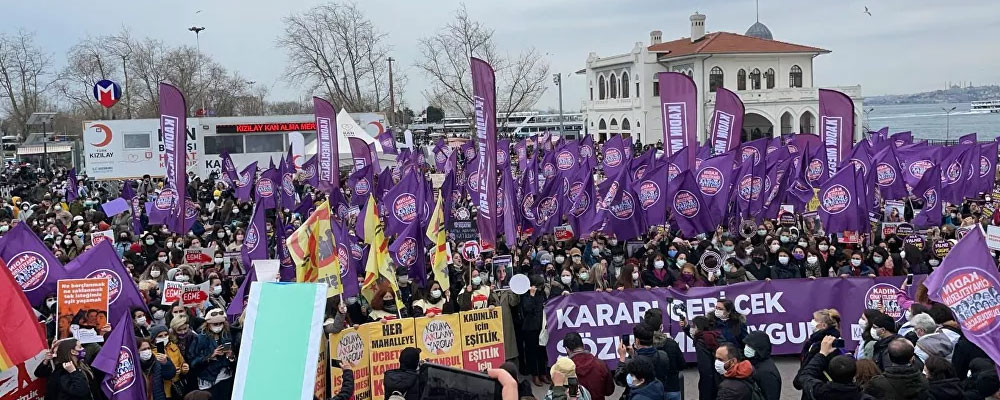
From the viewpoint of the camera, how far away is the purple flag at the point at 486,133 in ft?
39.5

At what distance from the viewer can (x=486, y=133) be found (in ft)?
40.1

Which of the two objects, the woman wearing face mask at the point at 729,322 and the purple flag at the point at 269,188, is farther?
the purple flag at the point at 269,188

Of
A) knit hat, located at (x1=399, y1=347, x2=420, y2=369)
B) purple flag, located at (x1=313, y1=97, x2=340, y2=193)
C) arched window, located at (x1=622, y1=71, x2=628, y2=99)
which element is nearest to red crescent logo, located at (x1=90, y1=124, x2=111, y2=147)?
purple flag, located at (x1=313, y1=97, x2=340, y2=193)

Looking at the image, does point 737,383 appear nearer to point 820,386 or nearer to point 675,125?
point 820,386

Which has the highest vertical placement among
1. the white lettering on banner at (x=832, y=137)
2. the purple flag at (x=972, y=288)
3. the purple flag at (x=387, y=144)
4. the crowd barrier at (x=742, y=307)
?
the purple flag at (x=387, y=144)

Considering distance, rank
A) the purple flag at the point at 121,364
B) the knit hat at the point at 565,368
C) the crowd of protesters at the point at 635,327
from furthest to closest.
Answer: the purple flag at the point at 121,364, the crowd of protesters at the point at 635,327, the knit hat at the point at 565,368

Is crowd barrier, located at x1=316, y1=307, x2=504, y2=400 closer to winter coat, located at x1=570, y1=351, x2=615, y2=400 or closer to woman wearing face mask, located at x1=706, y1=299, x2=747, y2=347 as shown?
winter coat, located at x1=570, y1=351, x2=615, y2=400

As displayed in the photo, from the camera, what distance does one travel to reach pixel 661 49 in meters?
70.2

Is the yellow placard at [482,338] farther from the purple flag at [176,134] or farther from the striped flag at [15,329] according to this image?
the purple flag at [176,134]

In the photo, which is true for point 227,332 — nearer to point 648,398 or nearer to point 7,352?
point 7,352

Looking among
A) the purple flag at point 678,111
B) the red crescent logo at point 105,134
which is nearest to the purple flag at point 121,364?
the purple flag at point 678,111

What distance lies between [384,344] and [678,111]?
10.7 m

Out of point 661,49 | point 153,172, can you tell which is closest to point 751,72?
point 661,49

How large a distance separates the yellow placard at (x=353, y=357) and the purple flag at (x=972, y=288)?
474 cm
